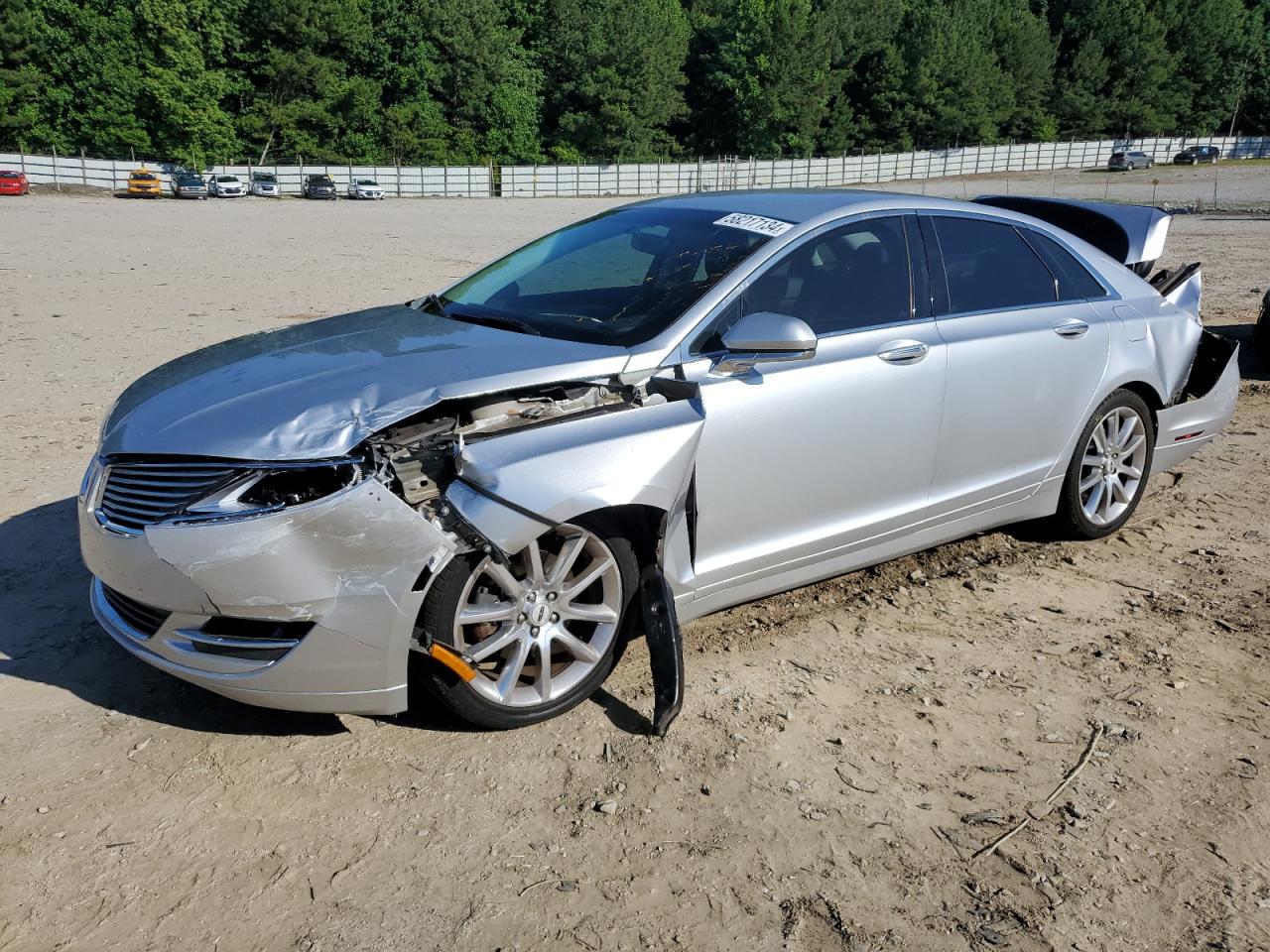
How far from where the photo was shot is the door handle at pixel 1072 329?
473cm

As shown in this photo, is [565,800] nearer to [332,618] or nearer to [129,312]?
[332,618]

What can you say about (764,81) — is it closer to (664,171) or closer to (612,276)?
(664,171)

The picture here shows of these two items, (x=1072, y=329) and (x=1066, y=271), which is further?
(x=1066, y=271)

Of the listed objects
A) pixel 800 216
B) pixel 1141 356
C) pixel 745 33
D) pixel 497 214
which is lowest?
pixel 497 214

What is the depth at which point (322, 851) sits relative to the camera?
288 cm

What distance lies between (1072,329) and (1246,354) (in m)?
6.38

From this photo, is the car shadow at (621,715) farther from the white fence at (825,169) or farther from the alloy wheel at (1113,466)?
the white fence at (825,169)

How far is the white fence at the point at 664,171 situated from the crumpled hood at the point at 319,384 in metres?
51.3

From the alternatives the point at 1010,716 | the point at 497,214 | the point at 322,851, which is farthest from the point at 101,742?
the point at 497,214

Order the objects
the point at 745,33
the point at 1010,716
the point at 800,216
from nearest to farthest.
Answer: the point at 1010,716 → the point at 800,216 → the point at 745,33

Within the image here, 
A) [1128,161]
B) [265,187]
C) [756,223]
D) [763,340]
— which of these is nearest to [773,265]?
[756,223]

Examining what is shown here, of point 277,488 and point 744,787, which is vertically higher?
point 277,488

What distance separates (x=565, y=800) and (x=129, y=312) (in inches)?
405

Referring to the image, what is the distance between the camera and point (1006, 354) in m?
4.50
